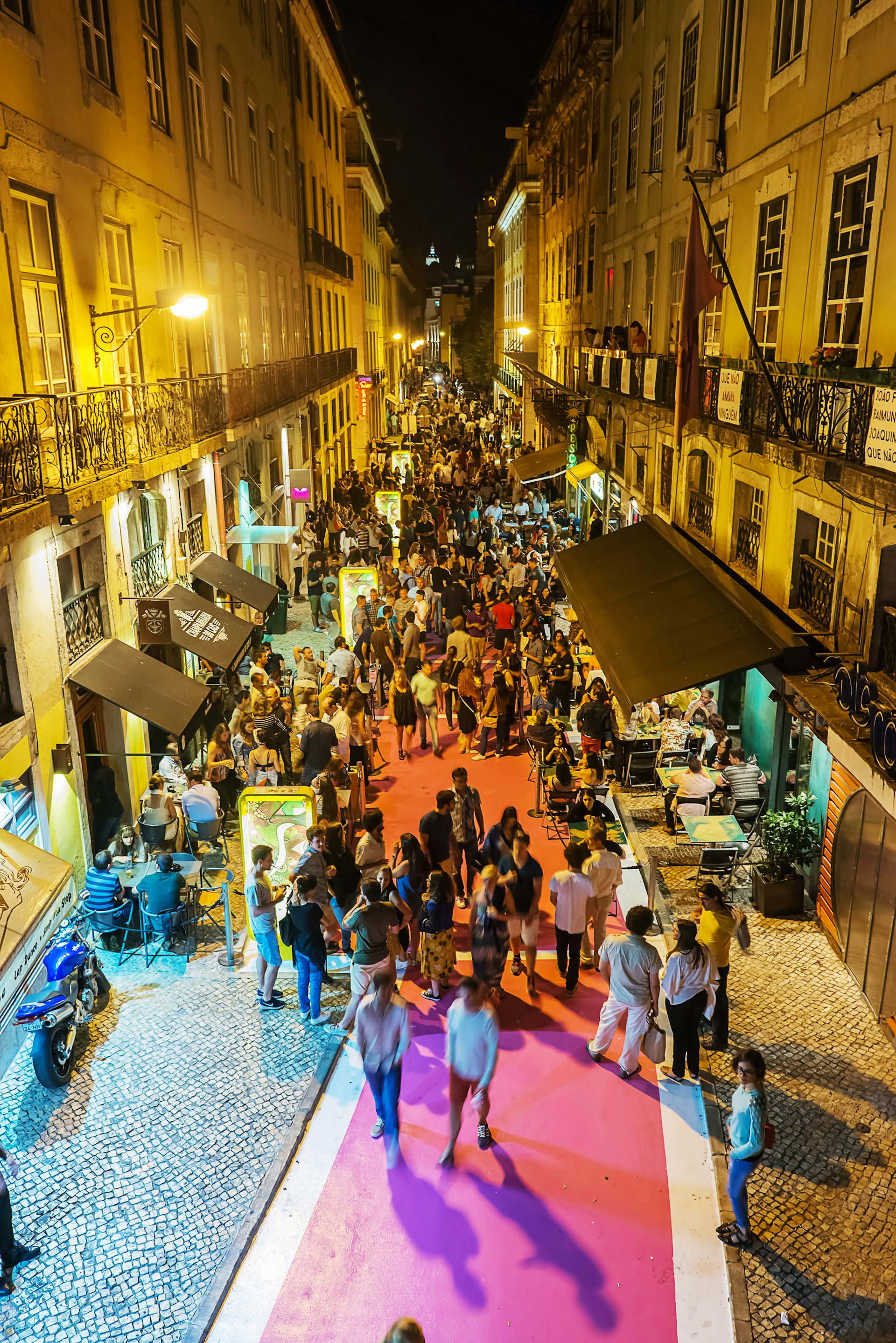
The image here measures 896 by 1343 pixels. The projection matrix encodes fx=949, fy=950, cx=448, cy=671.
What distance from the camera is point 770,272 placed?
40.8 ft

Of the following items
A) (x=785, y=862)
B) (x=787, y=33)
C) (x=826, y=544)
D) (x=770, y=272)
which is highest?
(x=787, y=33)

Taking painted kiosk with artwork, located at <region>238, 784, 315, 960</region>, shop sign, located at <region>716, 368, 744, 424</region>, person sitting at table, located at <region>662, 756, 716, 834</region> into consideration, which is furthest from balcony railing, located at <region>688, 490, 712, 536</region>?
painted kiosk with artwork, located at <region>238, 784, 315, 960</region>

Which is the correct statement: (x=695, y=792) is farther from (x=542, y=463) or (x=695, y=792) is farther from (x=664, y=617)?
(x=542, y=463)

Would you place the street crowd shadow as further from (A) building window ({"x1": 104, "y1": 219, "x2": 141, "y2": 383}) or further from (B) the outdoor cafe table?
(A) building window ({"x1": 104, "y1": 219, "x2": 141, "y2": 383})

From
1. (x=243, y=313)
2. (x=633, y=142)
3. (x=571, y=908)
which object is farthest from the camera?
(x=243, y=313)

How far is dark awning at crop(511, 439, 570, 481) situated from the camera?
28906 millimetres

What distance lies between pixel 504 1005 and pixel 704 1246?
9.99 feet

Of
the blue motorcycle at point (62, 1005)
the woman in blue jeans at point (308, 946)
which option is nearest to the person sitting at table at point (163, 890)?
the blue motorcycle at point (62, 1005)

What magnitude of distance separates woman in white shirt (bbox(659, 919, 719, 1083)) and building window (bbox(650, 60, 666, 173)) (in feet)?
54.3

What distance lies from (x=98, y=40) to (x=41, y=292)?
4221 millimetres

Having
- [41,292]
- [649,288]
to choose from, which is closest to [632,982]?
[41,292]

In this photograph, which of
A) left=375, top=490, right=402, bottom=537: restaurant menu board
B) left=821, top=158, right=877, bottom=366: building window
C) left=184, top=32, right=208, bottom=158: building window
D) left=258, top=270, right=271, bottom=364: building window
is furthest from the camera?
left=375, top=490, right=402, bottom=537: restaurant menu board

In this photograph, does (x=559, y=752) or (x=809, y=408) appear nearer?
(x=809, y=408)

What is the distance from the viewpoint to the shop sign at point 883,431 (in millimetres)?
7520
